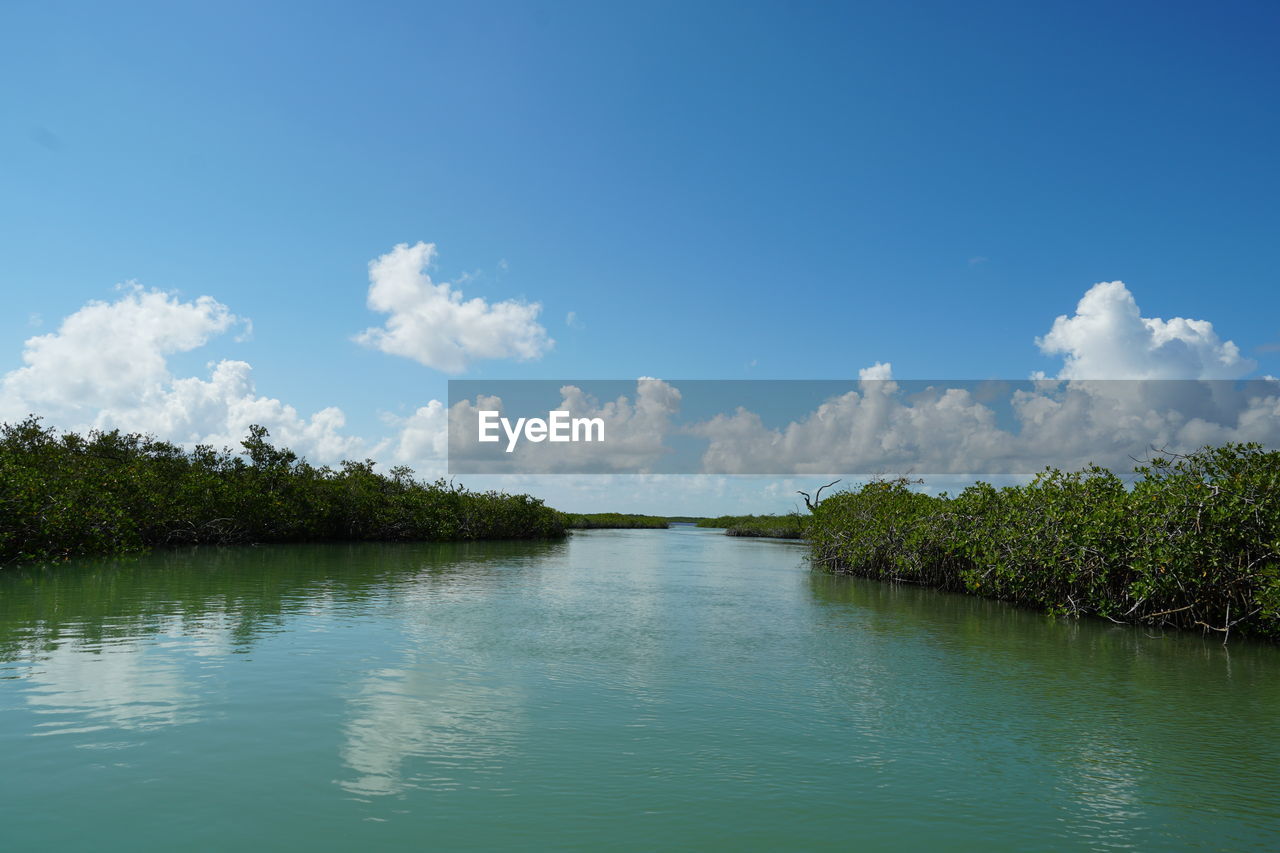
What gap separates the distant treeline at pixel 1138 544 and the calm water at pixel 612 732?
2.93ft

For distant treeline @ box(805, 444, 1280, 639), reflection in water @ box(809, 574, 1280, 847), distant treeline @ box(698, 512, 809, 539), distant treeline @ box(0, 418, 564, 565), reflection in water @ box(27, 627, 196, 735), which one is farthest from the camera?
distant treeline @ box(698, 512, 809, 539)

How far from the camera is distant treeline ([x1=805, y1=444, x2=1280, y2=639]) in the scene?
1269 centimetres

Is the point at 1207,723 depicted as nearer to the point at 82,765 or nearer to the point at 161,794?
the point at 161,794

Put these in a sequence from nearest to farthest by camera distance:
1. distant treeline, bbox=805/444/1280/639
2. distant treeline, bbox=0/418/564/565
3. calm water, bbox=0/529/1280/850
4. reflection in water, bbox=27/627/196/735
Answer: calm water, bbox=0/529/1280/850 < reflection in water, bbox=27/627/196/735 < distant treeline, bbox=805/444/1280/639 < distant treeline, bbox=0/418/564/565

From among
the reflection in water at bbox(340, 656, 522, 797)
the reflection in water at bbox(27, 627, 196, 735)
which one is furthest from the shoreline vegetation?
the reflection in water at bbox(27, 627, 196, 735)

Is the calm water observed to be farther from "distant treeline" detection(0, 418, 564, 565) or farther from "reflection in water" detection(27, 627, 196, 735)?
"distant treeline" detection(0, 418, 564, 565)

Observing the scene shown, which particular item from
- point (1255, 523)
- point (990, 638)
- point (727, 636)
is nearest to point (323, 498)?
point (727, 636)

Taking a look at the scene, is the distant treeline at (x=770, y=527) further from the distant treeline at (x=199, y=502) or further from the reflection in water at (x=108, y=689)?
the reflection in water at (x=108, y=689)

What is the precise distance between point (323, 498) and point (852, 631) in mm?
32516

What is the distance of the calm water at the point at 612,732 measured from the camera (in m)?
5.09

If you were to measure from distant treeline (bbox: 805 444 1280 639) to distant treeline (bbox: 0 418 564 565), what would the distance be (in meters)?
25.6

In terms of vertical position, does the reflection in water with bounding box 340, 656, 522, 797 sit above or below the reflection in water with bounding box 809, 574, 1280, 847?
above

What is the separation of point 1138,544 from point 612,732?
37.4ft

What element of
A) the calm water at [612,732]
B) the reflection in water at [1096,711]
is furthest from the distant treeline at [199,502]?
the reflection in water at [1096,711]
